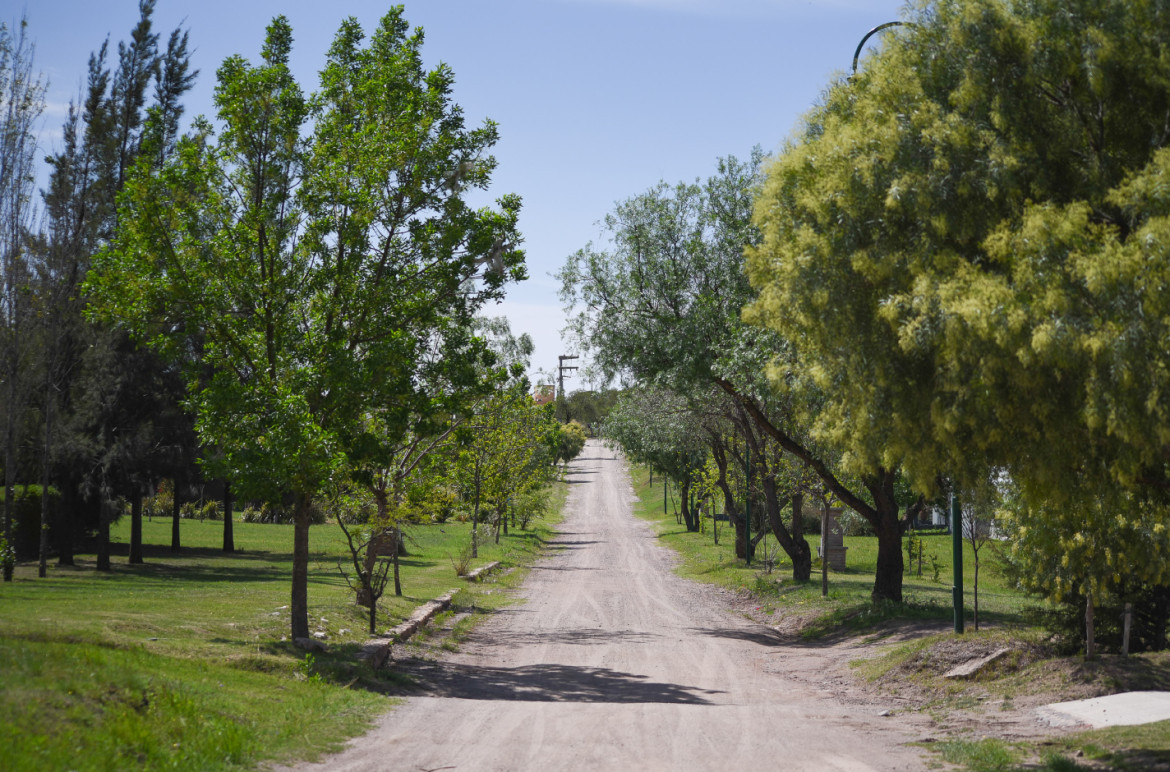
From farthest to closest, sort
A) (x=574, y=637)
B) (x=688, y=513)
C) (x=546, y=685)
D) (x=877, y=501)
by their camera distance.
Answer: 1. (x=688, y=513)
2. (x=877, y=501)
3. (x=574, y=637)
4. (x=546, y=685)

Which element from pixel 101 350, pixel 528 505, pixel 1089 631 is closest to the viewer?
pixel 1089 631

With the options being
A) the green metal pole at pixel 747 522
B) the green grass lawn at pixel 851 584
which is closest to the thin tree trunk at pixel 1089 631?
the green grass lawn at pixel 851 584

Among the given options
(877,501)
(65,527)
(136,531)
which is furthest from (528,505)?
(877,501)

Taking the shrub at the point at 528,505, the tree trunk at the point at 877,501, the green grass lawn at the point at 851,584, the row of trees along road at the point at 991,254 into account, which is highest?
the row of trees along road at the point at 991,254

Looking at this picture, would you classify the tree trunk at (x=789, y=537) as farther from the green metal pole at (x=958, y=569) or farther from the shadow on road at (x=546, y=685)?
the shadow on road at (x=546, y=685)

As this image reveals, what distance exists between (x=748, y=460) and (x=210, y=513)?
3780cm

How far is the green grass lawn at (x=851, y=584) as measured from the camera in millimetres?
17984

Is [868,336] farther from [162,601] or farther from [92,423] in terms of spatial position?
[92,423]

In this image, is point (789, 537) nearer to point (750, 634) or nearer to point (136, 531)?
point (750, 634)

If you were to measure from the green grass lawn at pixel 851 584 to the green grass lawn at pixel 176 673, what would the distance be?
7.74 m

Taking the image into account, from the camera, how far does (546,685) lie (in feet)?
43.5

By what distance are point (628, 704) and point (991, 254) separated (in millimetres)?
6844

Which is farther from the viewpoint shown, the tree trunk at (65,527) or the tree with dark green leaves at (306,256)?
the tree trunk at (65,527)

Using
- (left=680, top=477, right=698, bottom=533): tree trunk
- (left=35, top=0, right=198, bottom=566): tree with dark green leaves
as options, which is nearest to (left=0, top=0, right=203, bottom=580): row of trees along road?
(left=35, top=0, right=198, bottom=566): tree with dark green leaves
